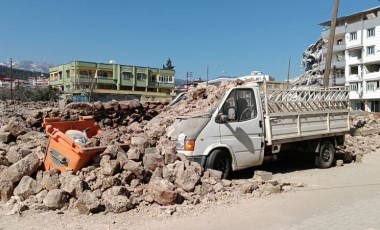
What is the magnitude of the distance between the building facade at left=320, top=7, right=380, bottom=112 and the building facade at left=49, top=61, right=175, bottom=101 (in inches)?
1195

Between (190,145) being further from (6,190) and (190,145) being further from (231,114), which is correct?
(6,190)

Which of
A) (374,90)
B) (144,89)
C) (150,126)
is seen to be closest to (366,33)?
(374,90)

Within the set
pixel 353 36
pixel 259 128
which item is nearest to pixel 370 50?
pixel 353 36

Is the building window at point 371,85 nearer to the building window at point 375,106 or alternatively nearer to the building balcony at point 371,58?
the building window at point 375,106

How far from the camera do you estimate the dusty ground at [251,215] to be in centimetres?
609

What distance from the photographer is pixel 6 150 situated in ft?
29.6

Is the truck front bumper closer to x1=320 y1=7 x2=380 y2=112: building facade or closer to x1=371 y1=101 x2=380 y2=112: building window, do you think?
x1=320 y1=7 x2=380 y2=112: building facade

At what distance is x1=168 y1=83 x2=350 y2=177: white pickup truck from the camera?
27.7 ft

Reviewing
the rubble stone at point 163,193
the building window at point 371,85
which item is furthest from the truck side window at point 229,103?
the building window at point 371,85

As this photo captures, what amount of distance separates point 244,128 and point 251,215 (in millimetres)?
2733

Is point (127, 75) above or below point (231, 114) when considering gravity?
above

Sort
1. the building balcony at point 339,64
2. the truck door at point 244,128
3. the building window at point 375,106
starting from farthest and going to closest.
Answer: the building balcony at point 339,64 < the building window at point 375,106 < the truck door at point 244,128

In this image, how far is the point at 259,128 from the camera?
9414mm

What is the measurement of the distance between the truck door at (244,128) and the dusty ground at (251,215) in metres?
1.33
